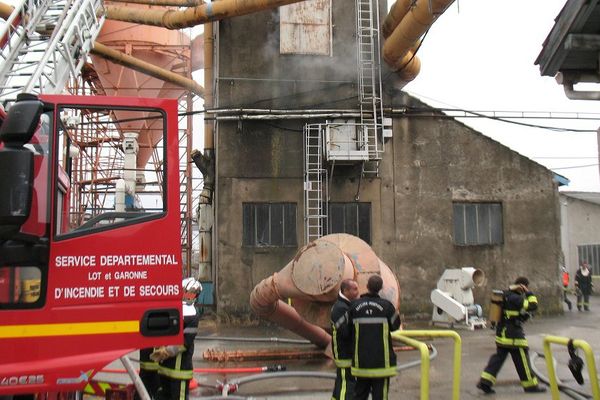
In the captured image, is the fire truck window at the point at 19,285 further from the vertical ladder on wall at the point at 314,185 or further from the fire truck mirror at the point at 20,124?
the vertical ladder on wall at the point at 314,185

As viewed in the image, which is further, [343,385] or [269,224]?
[269,224]

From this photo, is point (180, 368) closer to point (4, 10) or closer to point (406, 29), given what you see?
point (406, 29)

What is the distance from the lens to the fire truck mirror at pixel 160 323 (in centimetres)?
363

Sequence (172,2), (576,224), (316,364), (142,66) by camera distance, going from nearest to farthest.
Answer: (316,364), (172,2), (142,66), (576,224)

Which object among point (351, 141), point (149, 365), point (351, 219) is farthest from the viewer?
point (351, 219)

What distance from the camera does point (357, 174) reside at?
15211 mm

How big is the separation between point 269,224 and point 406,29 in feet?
19.2

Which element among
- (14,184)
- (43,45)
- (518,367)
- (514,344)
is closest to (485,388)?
(518,367)

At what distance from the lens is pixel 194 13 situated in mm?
14344

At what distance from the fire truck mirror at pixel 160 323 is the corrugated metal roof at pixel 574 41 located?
3657 mm

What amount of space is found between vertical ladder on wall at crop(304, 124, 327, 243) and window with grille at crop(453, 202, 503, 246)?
3.69m

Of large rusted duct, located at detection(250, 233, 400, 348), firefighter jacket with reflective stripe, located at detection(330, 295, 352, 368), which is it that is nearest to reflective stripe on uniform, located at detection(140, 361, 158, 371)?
firefighter jacket with reflective stripe, located at detection(330, 295, 352, 368)

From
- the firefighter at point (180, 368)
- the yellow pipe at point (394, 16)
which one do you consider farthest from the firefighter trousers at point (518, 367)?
the yellow pipe at point (394, 16)

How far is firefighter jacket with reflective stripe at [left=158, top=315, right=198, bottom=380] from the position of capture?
543cm
